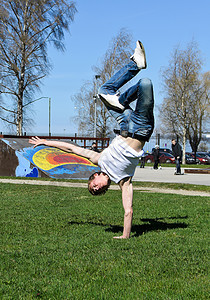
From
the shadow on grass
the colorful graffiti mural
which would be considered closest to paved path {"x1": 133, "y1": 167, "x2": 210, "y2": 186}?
the colorful graffiti mural

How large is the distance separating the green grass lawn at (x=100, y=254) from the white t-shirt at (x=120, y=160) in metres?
0.93

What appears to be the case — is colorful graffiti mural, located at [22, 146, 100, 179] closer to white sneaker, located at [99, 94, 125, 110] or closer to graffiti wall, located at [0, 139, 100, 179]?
graffiti wall, located at [0, 139, 100, 179]

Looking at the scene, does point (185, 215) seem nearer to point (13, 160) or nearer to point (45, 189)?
point (45, 189)

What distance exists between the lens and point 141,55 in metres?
6.01

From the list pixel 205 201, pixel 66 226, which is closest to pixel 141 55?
pixel 66 226

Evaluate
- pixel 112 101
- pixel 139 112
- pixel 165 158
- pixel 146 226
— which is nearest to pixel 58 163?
pixel 146 226

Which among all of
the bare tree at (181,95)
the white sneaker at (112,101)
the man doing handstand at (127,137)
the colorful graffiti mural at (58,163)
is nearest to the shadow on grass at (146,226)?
the man doing handstand at (127,137)

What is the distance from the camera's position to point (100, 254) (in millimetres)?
4957

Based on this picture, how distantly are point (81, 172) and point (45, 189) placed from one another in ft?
19.6

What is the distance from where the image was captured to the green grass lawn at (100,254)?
→ 379cm

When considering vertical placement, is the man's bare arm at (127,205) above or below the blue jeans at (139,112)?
below

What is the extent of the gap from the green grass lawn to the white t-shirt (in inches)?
36.8

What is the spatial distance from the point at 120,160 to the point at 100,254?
148cm

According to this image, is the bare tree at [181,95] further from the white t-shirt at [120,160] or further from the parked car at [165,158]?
the white t-shirt at [120,160]
